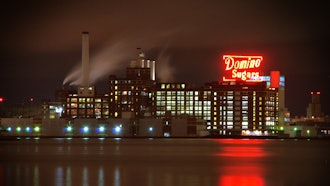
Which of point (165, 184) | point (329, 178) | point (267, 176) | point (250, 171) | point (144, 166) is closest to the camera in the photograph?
point (165, 184)

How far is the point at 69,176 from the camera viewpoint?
60.2 m

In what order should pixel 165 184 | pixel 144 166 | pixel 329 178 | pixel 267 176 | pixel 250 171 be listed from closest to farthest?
pixel 165 184 → pixel 329 178 → pixel 267 176 → pixel 250 171 → pixel 144 166

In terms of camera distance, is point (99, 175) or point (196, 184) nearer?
point (196, 184)

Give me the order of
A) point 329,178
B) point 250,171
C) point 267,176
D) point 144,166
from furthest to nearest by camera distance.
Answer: point 144,166
point 250,171
point 267,176
point 329,178

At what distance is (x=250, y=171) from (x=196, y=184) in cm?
1469

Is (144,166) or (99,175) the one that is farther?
(144,166)

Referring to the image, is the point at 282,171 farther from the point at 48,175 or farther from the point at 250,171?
the point at 48,175

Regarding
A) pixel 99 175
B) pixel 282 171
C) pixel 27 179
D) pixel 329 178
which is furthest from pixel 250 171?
pixel 27 179

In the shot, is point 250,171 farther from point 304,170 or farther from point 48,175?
point 48,175

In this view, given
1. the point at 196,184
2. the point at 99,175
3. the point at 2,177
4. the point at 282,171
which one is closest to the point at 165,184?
the point at 196,184

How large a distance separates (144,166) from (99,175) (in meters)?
14.0

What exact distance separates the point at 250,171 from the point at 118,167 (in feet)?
44.0

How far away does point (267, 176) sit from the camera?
62438 mm

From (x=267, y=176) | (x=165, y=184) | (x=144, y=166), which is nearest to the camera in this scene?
(x=165, y=184)
